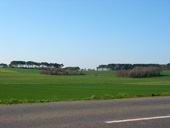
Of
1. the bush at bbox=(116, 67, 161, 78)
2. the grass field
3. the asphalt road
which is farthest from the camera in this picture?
the bush at bbox=(116, 67, 161, 78)

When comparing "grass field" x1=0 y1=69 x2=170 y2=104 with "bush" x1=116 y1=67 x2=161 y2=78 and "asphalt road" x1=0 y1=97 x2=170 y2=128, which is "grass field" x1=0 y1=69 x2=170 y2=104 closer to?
"asphalt road" x1=0 y1=97 x2=170 y2=128

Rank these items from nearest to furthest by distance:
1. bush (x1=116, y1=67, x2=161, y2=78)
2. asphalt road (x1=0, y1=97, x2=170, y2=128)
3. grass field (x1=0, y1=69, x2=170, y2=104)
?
asphalt road (x1=0, y1=97, x2=170, y2=128)
grass field (x1=0, y1=69, x2=170, y2=104)
bush (x1=116, y1=67, x2=161, y2=78)

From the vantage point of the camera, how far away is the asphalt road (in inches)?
259

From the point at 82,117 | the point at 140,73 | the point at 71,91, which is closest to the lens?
the point at 82,117

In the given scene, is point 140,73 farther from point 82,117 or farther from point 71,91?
point 82,117

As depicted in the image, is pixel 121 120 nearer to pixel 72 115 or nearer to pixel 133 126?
pixel 133 126

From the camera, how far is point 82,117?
7.54 meters

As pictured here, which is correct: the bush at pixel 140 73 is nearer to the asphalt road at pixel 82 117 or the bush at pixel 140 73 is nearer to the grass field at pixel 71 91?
the grass field at pixel 71 91

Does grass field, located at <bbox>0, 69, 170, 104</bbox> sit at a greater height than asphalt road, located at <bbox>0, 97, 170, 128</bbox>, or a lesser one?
lesser

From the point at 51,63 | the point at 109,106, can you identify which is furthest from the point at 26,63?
the point at 109,106

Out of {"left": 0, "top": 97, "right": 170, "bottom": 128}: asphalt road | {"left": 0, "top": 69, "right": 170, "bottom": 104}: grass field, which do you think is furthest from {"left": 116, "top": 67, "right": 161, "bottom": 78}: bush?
{"left": 0, "top": 97, "right": 170, "bottom": 128}: asphalt road

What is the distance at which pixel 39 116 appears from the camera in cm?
757

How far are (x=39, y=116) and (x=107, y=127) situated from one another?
2509 mm

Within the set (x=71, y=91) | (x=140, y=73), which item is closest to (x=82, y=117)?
(x=71, y=91)
